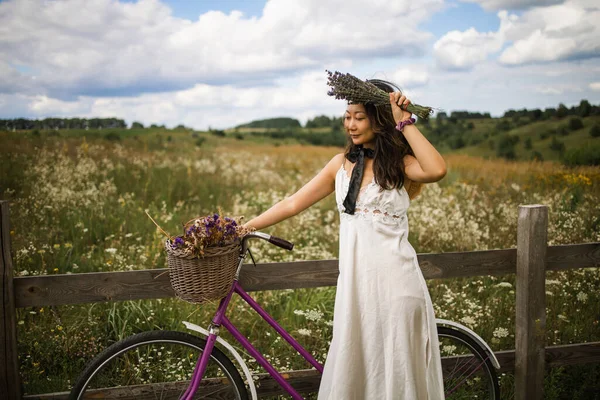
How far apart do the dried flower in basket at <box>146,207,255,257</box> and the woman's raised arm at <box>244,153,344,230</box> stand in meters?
0.46

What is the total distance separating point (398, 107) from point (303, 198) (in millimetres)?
780

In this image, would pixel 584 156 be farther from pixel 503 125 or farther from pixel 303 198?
pixel 303 198

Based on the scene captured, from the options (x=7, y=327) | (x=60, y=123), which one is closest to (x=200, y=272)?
(x=7, y=327)

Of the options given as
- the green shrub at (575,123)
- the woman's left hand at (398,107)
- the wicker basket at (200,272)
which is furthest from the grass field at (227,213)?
the woman's left hand at (398,107)

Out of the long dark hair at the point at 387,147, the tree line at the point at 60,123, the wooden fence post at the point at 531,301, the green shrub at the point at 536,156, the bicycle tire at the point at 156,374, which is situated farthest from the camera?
the green shrub at the point at 536,156

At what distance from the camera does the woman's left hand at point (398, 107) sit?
234 cm

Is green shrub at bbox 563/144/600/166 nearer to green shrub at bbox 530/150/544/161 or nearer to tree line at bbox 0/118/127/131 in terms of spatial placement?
green shrub at bbox 530/150/544/161

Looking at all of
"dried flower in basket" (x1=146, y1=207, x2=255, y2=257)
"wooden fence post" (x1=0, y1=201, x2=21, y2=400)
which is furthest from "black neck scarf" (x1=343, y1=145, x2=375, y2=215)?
"wooden fence post" (x1=0, y1=201, x2=21, y2=400)

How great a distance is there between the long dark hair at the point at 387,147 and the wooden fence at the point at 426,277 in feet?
2.94

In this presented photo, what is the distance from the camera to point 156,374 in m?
3.51

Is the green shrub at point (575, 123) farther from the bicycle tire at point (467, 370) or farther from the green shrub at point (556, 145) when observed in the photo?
the bicycle tire at point (467, 370)

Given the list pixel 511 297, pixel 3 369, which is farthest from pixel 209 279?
pixel 511 297

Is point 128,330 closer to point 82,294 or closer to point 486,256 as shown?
point 82,294

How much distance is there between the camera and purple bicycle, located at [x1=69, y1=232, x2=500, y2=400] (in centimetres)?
234
